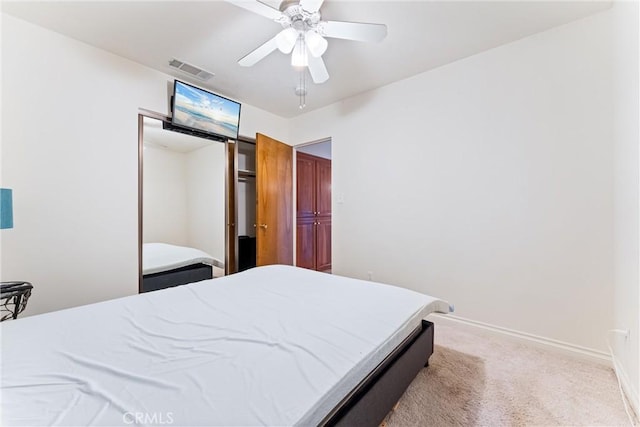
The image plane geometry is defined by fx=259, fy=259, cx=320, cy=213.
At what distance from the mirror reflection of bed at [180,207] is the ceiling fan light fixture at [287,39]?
175 cm

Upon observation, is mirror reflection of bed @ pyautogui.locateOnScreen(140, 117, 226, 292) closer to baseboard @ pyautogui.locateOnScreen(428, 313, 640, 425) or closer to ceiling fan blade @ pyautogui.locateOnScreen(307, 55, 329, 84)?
ceiling fan blade @ pyautogui.locateOnScreen(307, 55, 329, 84)

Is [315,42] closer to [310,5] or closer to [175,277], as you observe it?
[310,5]

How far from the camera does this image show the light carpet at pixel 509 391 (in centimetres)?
134

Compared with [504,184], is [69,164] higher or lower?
higher

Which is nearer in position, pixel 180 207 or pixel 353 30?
pixel 353 30

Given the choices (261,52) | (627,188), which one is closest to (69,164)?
(261,52)

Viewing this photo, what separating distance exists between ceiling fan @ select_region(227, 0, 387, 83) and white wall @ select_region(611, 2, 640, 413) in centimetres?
146

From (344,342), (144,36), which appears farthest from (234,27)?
(344,342)

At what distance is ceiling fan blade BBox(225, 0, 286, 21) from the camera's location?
1507mm

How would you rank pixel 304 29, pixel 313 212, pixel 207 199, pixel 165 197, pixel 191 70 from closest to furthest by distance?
1. pixel 304 29
2. pixel 191 70
3. pixel 165 197
4. pixel 207 199
5. pixel 313 212

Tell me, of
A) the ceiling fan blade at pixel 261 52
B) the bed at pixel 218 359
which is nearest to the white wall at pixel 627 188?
the bed at pixel 218 359

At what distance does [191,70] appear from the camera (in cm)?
267

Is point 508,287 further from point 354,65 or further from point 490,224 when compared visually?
point 354,65

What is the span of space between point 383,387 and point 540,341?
5.72 feet
